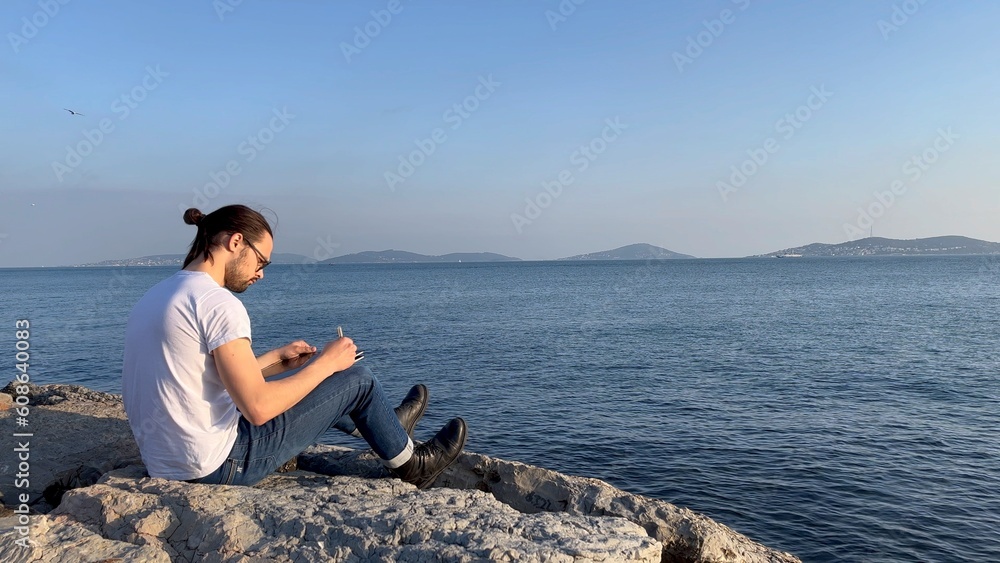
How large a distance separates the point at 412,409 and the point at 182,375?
204 cm

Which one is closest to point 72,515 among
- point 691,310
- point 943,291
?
point 691,310

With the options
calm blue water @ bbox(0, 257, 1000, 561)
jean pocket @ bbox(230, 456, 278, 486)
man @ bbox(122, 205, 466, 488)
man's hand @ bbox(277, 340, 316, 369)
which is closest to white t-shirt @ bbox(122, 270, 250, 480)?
man @ bbox(122, 205, 466, 488)

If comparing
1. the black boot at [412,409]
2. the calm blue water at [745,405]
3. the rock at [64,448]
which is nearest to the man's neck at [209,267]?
the black boot at [412,409]

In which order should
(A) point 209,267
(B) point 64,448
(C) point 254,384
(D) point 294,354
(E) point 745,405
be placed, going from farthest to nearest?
(E) point 745,405 → (B) point 64,448 → (D) point 294,354 → (A) point 209,267 → (C) point 254,384

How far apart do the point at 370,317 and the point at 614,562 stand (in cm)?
4232

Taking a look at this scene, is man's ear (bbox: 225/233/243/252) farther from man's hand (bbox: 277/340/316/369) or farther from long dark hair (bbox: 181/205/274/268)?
man's hand (bbox: 277/340/316/369)

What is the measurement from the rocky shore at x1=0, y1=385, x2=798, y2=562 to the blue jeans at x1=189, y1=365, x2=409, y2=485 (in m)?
0.14

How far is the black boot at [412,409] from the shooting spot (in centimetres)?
531

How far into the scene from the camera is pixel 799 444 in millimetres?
13289

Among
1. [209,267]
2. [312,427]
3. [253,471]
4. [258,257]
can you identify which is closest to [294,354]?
[312,427]

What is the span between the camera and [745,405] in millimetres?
16859

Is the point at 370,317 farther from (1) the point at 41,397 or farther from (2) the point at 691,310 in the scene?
(1) the point at 41,397

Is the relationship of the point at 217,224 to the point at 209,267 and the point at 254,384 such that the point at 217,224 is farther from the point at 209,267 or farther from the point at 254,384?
the point at 254,384

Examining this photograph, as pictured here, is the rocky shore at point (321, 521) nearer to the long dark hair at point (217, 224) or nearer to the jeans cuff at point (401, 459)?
the jeans cuff at point (401, 459)
